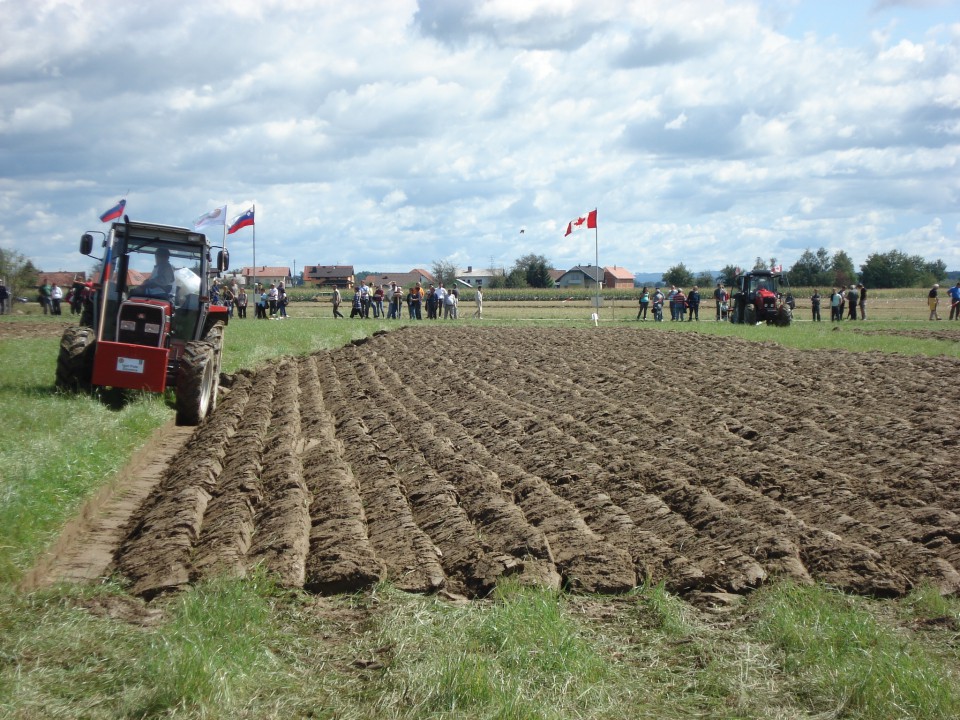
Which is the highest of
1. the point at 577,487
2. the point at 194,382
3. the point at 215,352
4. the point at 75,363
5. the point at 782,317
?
the point at 782,317

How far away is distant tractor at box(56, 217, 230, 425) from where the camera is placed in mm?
10516

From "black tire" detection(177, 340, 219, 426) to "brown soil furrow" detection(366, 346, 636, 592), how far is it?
2.82 meters

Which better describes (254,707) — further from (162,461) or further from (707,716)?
(162,461)

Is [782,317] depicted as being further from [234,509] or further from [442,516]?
[234,509]

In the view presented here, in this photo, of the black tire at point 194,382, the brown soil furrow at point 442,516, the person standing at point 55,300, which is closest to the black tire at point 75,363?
the black tire at point 194,382

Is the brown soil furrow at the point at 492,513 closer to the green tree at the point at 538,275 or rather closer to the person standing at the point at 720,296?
the person standing at the point at 720,296

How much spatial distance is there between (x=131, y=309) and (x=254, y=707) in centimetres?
807

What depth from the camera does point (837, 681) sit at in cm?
403

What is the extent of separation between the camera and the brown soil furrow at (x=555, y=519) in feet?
17.8

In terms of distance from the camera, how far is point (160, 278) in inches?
469

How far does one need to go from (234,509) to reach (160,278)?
5859mm

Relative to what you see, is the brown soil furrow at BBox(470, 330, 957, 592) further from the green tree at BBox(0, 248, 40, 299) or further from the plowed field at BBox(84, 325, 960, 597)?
the green tree at BBox(0, 248, 40, 299)

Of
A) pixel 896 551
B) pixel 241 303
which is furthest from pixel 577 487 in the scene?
pixel 241 303

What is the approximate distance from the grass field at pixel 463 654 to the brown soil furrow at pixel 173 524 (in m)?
0.30
